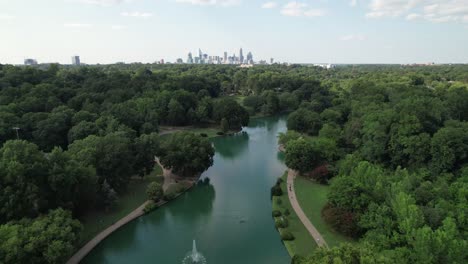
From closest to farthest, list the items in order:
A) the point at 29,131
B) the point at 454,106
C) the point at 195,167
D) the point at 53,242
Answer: the point at 53,242 < the point at 195,167 < the point at 29,131 < the point at 454,106

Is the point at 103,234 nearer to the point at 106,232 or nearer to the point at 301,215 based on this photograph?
the point at 106,232

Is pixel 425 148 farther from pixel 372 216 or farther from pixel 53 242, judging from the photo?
pixel 53 242

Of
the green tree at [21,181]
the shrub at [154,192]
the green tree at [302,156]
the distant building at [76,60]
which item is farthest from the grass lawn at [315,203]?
the distant building at [76,60]

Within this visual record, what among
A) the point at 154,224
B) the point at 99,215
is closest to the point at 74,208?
the point at 99,215

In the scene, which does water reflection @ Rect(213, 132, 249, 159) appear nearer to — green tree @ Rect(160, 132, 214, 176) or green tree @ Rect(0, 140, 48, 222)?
green tree @ Rect(160, 132, 214, 176)

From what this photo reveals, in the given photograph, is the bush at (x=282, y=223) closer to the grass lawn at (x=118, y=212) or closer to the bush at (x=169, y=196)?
the bush at (x=169, y=196)

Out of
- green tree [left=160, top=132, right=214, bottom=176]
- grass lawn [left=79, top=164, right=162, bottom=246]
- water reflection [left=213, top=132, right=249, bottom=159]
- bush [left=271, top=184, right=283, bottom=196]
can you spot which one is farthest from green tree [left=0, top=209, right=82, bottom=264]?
water reflection [left=213, top=132, right=249, bottom=159]

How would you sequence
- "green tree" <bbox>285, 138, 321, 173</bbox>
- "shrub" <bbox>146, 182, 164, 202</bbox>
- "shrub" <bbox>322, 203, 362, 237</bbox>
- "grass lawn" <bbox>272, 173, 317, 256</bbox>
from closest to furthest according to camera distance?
"grass lawn" <bbox>272, 173, 317, 256</bbox>
"shrub" <bbox>322, 203, 362, 237</bbox>
"shrub" <bbox>146, 182, 164, 202</bbox>
"green tree" <bbox>285, 138, 321, 173</bbox>
